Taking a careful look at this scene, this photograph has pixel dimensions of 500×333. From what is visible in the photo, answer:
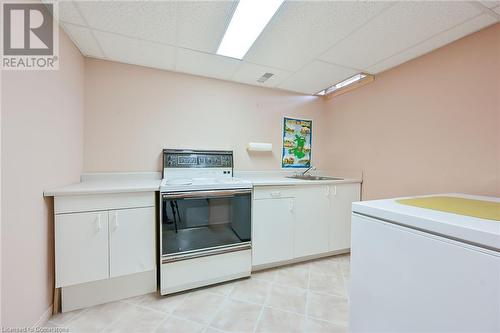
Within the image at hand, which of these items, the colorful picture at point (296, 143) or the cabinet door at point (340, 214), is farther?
the colorful picture at point (296, 143)

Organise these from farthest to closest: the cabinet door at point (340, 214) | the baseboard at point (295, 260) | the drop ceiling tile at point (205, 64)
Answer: the cabinet door at point (340, 214), the baseboard at point (295, 260), the drop ceiling tile at point (205, 64)

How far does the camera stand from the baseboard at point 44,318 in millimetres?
1242

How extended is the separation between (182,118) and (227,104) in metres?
0.57

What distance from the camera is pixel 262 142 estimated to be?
8.60ft

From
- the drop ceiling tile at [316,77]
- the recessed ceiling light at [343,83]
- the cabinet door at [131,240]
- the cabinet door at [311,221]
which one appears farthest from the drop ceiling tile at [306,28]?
the cabinet door at [131,240]

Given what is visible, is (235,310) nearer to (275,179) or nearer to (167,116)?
(275,179)

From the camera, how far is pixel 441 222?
74 centimetres

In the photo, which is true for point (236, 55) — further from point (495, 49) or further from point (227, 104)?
point (495, 49)

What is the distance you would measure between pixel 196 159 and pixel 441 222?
6.57ft

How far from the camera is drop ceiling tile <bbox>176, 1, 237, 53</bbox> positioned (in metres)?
1.29

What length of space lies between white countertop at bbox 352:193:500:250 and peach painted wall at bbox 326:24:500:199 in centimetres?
102

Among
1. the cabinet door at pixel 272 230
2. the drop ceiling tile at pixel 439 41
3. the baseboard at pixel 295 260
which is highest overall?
the drop ceiling tile at pixel 439 41

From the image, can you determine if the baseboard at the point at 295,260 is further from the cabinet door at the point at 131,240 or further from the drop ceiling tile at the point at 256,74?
the drop ceiling tile at the point at 256,74

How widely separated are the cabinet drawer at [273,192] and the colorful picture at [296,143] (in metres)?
0.78
